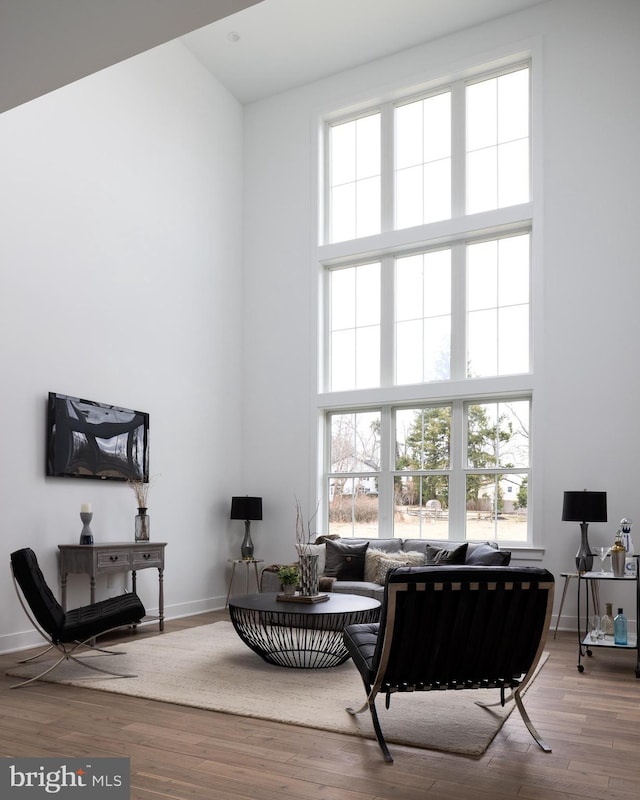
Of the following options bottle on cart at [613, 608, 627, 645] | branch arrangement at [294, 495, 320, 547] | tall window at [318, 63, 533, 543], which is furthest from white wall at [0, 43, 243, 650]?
bottle on cart at [613, 608, 627, 645]

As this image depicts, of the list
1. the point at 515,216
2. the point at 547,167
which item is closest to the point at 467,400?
the point at 515,216

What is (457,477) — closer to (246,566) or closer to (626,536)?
(626,536)

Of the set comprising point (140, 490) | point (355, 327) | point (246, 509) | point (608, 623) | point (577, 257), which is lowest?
point (608, 623)

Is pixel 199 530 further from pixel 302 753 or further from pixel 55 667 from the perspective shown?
pixel 302 753

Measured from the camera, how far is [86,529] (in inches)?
261

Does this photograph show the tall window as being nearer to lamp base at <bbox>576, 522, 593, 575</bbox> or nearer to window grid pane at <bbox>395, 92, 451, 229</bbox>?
window grid pane at <bbox>395, 92, 451, 229</bbox>

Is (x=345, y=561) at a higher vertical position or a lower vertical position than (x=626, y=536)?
lower

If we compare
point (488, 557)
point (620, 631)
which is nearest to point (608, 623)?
point (620, 631)

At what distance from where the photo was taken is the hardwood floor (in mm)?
3090

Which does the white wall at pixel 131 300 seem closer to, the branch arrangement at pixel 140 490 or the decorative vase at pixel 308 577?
the branch arrangement at pixel 140 490

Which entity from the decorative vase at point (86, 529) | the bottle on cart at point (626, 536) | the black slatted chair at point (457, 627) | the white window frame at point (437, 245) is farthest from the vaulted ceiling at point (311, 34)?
the bottle on cart at point (626, 536)

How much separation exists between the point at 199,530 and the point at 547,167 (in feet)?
18.4

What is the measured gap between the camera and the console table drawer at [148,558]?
270 inches

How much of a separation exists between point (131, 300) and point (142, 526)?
2.34m
